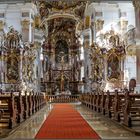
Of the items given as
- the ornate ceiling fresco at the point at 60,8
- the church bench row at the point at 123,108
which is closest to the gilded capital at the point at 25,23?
the ornate ceiling fresco at the point at 60,8

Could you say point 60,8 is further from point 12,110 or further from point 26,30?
point 12,110

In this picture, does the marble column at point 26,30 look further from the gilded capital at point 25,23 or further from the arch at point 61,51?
the arch at point 61,51

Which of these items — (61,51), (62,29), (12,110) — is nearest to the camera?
(12,110)

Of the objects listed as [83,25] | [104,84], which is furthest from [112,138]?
[83,25]

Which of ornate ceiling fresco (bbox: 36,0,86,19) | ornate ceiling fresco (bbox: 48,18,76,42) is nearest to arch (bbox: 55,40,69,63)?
ornate ceiling fresco (bbox: 48,18,76,42)

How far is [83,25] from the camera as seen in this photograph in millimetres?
38719

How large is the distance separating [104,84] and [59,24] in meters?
16.0

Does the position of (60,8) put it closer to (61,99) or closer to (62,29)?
(62,29)

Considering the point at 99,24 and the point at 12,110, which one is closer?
the point at 12,110

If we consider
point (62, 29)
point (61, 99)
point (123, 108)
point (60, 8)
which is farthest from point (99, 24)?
point (123, 108)

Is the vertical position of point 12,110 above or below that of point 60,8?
below

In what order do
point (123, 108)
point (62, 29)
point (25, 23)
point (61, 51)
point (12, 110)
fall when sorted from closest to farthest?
1. point (12, 110)
2. point (123, 108)
3. point (25, 23)
4. point (62, 29)
5. point (61, 51)

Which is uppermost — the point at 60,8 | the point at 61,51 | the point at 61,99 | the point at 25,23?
the point at 60,8

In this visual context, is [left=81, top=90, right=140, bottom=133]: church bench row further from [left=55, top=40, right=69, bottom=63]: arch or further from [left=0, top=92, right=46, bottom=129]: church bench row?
[left=55, top=40, right=69, bottom=63]: arch
